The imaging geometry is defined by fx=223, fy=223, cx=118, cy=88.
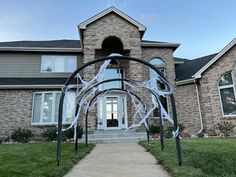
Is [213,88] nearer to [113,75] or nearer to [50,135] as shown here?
[113,75]

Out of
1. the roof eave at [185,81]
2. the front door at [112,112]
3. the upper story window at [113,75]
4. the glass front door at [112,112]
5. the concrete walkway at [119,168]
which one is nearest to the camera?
the concrete walkway at [119,168]

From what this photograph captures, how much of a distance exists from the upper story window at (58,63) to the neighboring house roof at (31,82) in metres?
0.98

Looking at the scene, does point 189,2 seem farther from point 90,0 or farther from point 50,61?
point 50,61

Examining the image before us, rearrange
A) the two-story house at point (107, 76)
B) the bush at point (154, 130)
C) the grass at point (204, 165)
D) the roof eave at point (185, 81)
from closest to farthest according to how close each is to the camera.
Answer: the grass at point (204, 165)
the two-story house at point (107, 76)
the bush at point (154, 130)
the roof eave at point (185, 81)

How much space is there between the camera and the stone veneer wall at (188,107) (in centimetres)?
1522

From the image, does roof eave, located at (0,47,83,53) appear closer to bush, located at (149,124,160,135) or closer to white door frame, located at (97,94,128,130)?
white door frame, located at (97,94,128,130)

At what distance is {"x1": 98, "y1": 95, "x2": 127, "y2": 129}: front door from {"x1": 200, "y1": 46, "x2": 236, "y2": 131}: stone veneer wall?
5.36 m

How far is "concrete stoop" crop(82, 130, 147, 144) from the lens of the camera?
11.9 metres

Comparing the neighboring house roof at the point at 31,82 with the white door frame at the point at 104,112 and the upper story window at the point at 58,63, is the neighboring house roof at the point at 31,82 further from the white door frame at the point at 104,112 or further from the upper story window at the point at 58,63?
the white door frame at the point at 104,112

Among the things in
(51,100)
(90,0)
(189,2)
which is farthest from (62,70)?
(189,2)

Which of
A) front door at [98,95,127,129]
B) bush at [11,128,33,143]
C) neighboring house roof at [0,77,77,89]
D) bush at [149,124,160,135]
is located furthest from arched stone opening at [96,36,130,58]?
bush at [11,128,33,143]

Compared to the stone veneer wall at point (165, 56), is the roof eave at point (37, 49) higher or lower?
higher

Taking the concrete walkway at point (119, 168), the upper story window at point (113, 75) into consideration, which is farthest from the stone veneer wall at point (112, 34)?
the concrete walkway at point (119, 168)

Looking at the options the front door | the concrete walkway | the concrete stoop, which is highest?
the front door
